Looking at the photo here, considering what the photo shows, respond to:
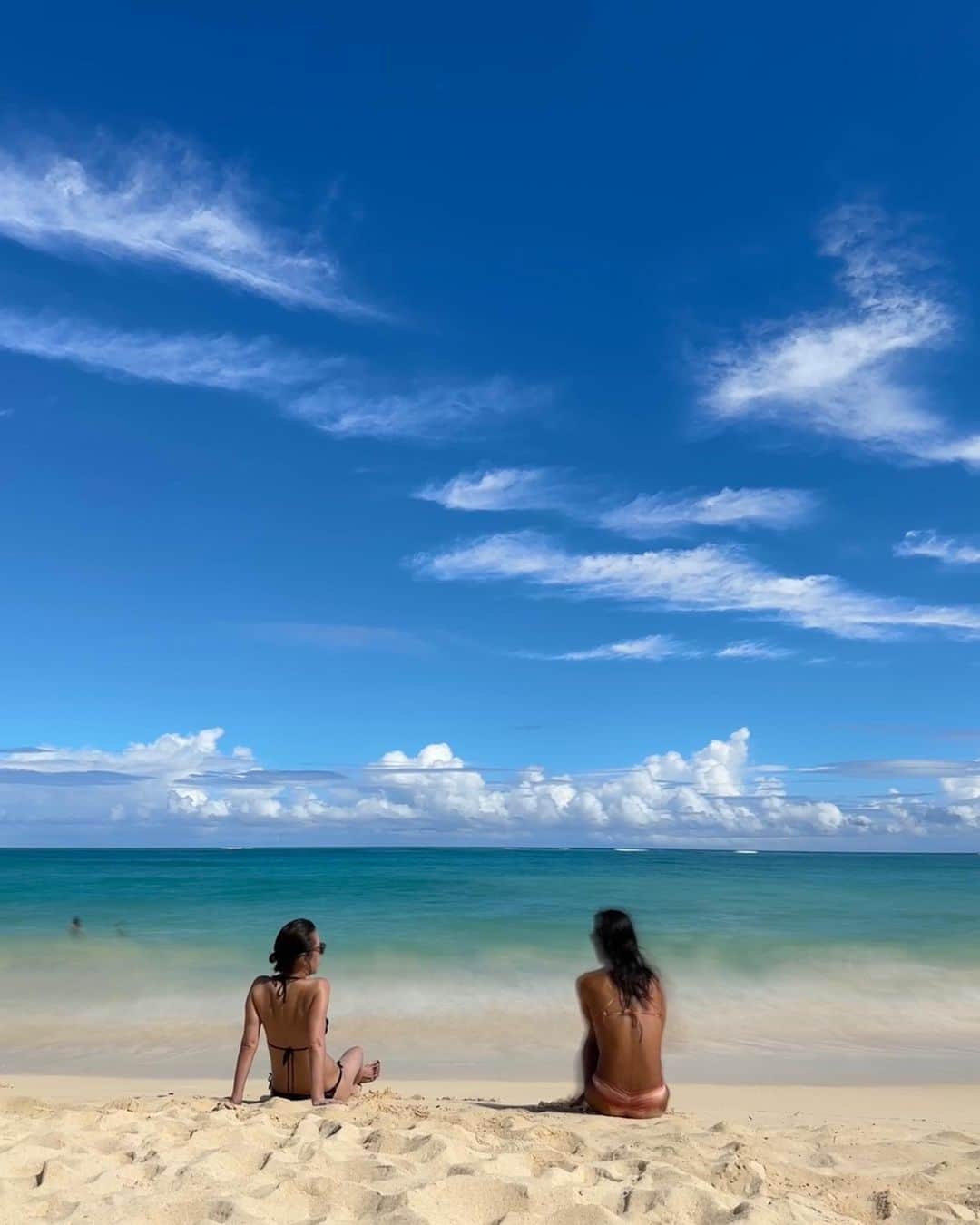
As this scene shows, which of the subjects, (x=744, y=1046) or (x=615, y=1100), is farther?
(x=744, y=1046)

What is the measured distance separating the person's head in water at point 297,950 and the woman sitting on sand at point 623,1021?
1.70m

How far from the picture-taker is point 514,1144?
4855 mm

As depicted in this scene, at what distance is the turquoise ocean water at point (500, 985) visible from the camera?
9.61 metres

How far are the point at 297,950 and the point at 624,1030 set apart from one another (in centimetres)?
207

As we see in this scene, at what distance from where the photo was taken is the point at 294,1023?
231 inches

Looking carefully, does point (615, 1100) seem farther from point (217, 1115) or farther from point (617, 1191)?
point (217, 1115)

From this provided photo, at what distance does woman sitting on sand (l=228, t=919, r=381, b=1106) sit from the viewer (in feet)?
19.1

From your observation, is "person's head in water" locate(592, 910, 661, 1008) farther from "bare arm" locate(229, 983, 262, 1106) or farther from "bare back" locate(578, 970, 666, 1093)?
"bare arm" locate(229, 983, 262, 1106)

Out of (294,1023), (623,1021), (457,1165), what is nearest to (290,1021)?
(294,1023)

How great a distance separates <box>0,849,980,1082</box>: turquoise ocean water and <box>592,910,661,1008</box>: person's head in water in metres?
3.50

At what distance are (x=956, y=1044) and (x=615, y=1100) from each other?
651 centimetres

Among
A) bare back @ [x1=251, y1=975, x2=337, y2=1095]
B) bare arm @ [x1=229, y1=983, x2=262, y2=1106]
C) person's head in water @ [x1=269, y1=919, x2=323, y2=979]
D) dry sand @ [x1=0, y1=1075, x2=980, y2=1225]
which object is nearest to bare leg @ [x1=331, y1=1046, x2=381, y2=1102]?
dry sand @ [x1=0, y1=1075, x2=980, y2=1225]

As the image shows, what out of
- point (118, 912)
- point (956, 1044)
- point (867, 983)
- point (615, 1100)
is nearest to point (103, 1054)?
point (615, 1100)

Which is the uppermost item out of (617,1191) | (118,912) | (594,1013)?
(594,1013)
